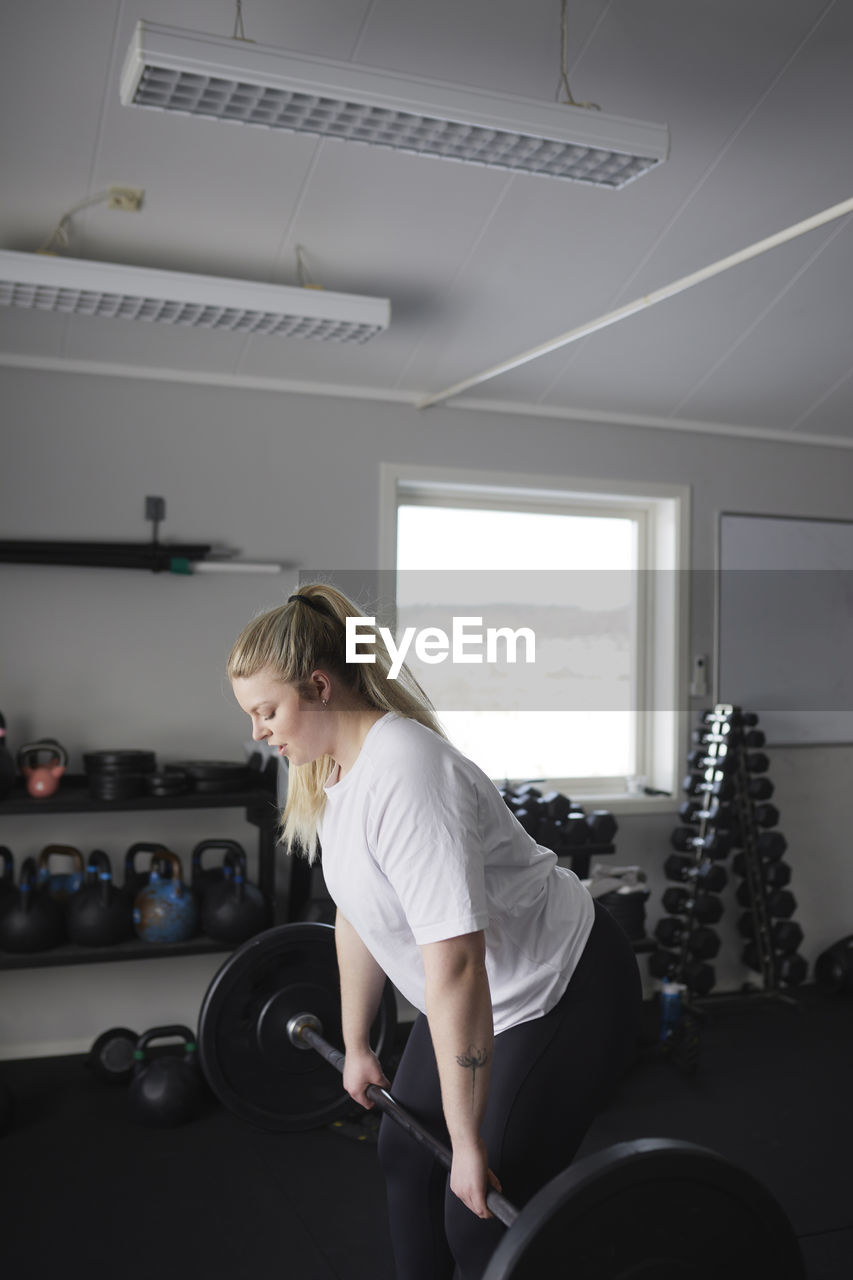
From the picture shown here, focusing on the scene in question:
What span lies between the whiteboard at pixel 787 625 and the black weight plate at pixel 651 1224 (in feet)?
10.2

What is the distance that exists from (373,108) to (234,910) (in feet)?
7.11

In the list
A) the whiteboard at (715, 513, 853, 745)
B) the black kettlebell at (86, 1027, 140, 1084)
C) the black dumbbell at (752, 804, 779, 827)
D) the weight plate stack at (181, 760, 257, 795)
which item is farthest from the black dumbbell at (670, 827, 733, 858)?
the black kettlebell at (86, 1027, 140, 1084)

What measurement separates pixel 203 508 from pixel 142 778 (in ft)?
3.09

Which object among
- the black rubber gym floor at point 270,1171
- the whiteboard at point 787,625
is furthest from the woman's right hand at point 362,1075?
the whiteboard at point 787,625

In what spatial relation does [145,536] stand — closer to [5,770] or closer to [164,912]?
[5,770]

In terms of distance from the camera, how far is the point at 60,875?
3307 mm

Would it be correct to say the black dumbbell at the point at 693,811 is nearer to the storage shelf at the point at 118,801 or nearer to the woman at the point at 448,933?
the storage shelf at the point at 118,801

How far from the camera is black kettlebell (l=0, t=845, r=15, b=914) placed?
3.06 metres

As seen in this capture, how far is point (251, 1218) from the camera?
2.44m

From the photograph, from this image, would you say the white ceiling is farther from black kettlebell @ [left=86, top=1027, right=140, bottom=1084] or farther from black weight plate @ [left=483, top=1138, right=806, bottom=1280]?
black weight plate @ [left=483, top=1138, right=806, bottom=1280]

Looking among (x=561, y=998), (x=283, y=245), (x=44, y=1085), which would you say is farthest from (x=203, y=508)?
(x=561, y=998)

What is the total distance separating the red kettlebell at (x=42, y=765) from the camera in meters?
3.07

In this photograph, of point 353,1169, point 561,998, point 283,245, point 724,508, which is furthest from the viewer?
point 724,508

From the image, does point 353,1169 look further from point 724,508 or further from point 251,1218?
point 724,508
